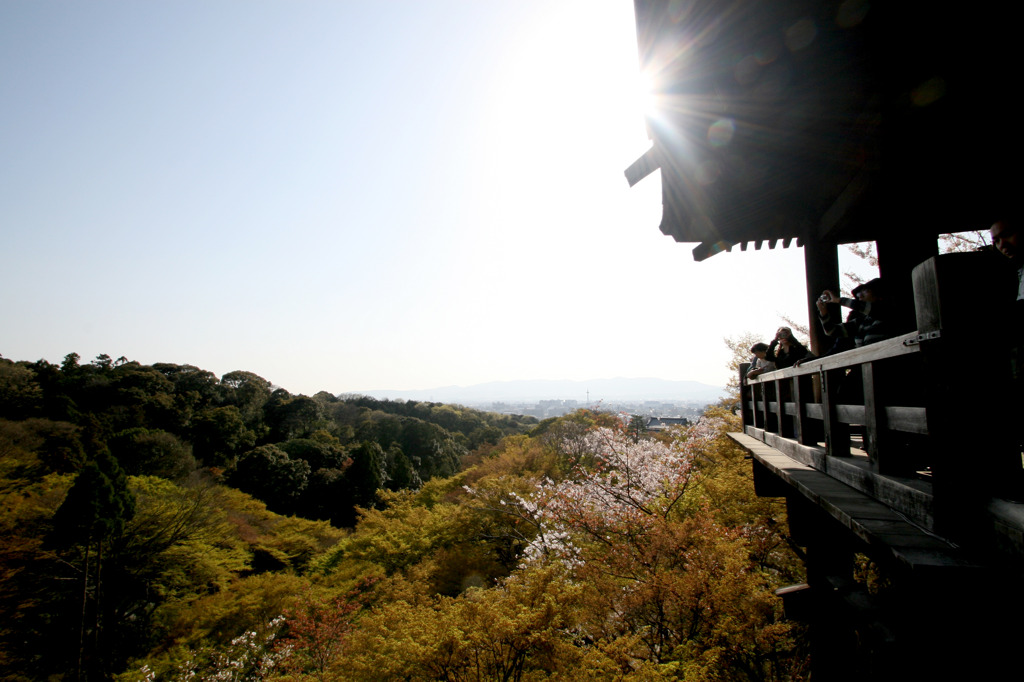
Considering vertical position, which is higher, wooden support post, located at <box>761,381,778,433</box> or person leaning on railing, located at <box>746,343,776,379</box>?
person leaning on railing, located at <box>746,343,776,379</box>

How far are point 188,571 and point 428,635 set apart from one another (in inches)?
428

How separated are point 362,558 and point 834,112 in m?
14.9

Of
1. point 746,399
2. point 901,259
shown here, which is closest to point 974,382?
point 901,259

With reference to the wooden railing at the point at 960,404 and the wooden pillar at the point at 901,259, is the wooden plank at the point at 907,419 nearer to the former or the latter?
the wooden railing at the point at 960,404

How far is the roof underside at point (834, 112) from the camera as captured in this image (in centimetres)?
175

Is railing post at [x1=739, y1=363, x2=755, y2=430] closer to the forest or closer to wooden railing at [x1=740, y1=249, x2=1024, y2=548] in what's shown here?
the forest

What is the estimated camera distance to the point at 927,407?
4.12 ft

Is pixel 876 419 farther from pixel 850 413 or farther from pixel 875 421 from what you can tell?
pixel 850 413

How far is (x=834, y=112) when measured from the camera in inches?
84.9

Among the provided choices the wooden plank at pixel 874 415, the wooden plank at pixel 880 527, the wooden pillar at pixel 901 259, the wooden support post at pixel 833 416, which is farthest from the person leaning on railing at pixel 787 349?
the wooden plank at pixel 874 415

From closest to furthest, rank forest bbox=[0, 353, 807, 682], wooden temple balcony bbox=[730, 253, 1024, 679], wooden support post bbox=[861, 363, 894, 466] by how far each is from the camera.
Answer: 1. wooden temple balcony bbox=[730, 253, 1024, 679]
2. wooden support post bbox=[861, 363, 894, 466]
3. forest bbox=[0, 353, 807, 682]

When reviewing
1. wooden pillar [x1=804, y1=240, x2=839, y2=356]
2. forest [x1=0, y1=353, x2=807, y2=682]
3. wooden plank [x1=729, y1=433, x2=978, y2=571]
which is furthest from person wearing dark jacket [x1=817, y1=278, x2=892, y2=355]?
forest [x1=0, y1=353, x2=807, y2=682]

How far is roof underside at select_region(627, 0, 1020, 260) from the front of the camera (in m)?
1.75

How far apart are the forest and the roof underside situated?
4.41 meters
